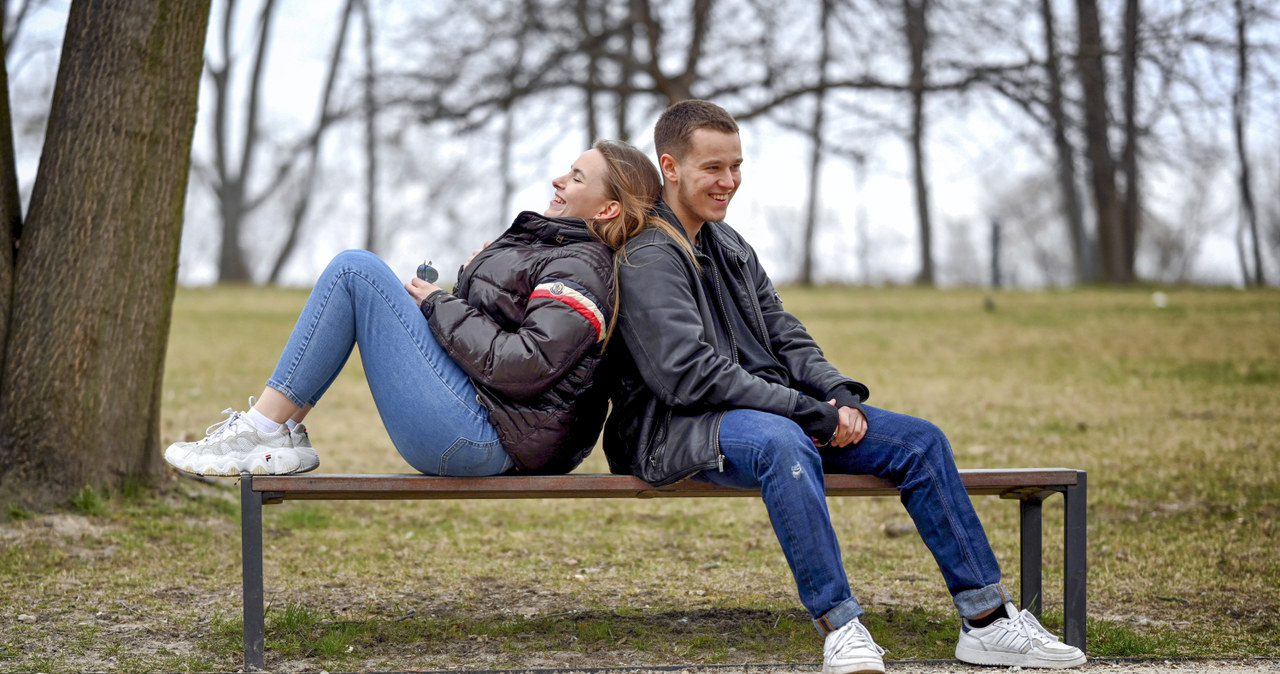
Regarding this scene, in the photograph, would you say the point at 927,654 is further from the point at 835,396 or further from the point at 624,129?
the point at 624,129

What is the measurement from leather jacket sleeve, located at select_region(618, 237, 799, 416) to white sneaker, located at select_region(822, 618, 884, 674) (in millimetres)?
645

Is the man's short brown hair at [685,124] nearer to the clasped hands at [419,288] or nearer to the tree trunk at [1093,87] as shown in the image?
the clasped hands at [419,288]

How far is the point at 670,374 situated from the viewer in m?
3.17

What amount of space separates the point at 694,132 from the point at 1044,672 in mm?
1887

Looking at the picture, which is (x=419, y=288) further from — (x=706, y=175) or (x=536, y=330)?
(x=706, y=175)

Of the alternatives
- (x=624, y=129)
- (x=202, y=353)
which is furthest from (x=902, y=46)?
(x=202, y=353)

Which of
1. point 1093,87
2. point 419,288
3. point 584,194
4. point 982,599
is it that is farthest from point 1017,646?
point 1093,87

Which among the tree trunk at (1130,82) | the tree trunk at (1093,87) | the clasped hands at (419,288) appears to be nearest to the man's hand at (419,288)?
the clasped hands at (419,288)

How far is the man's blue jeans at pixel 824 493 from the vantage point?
9.94 feet

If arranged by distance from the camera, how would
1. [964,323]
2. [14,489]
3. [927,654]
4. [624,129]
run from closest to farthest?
[927,654]
[14,489]
[964,323]
[624,129]

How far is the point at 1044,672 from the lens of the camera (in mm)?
3178

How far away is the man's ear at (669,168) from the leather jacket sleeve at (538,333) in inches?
19.3

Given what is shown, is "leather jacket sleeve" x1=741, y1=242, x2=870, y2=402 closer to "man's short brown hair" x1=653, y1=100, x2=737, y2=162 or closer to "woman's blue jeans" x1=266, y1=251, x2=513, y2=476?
"man's short brown hair" x1=653, y1=100, x2=737, y2=162

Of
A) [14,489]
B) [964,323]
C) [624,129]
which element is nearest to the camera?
[14,489]
